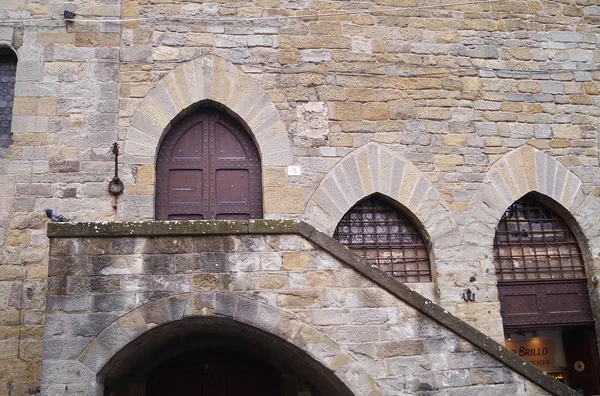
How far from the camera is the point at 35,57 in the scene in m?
7.38

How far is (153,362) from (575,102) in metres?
6.42

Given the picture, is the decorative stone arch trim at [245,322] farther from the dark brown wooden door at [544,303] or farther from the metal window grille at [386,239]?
the dark brown wooden door at [544,303]

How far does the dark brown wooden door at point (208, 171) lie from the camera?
24.1 feet

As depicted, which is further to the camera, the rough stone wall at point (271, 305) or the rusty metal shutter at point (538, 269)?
the rusty metal shutter at point (538, 269)

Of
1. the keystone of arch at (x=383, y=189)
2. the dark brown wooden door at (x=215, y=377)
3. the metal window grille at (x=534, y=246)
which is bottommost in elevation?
the dark brown wooden door at (x=215, y=377)

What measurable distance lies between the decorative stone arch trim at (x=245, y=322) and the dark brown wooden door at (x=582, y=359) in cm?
420

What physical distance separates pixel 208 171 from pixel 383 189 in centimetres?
217

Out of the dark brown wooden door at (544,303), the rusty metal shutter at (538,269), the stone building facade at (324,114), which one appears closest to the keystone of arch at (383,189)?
the stone building facade at (324,114)

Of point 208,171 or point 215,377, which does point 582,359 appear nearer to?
point 215,377

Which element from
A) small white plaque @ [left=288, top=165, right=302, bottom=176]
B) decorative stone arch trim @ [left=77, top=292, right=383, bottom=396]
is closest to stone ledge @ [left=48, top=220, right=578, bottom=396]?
decorative stone arch trim @ [left=77, top=292, right=383, bottom=396]

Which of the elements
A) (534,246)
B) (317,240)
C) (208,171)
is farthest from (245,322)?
(534,246)

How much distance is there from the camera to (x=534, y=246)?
797cm

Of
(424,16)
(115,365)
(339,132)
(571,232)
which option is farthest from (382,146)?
(115,365)

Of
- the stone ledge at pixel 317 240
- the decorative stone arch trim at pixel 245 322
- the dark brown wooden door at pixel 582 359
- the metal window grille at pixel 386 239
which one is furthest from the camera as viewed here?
the dark brown wooden door at pixel 582 359
